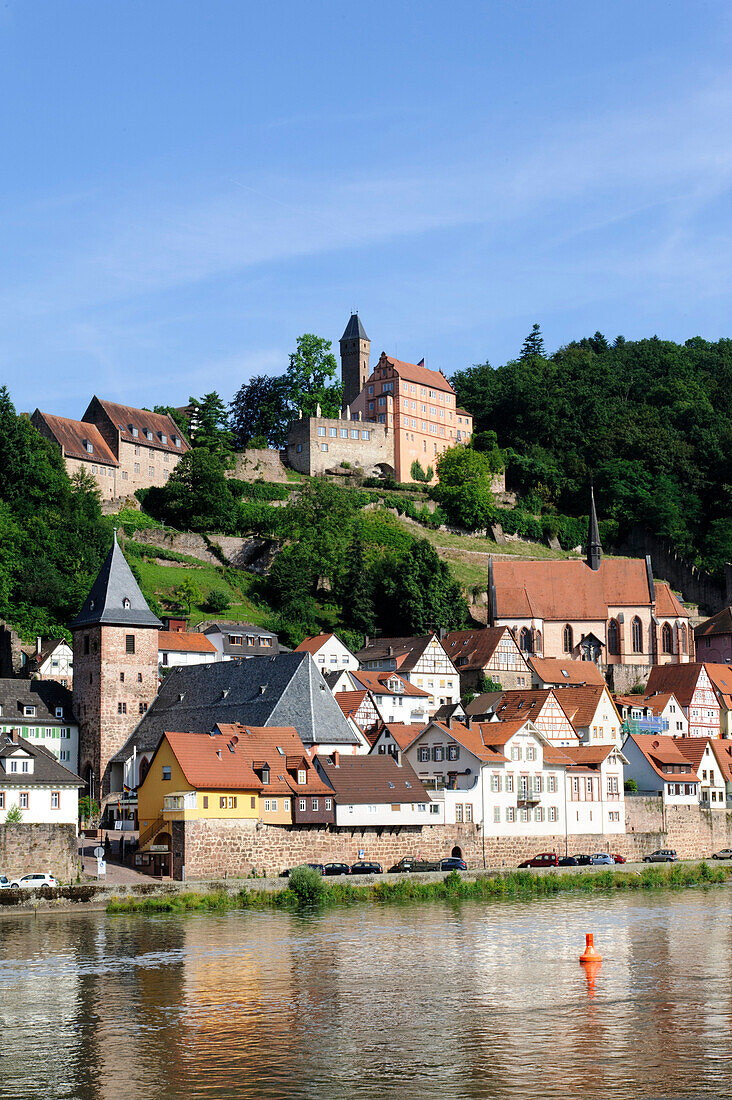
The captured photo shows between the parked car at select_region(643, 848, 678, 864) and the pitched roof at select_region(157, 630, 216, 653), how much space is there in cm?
3008

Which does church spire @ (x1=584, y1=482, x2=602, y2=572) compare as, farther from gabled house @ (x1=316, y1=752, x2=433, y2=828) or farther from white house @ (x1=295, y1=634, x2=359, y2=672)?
gabled house @ (x1=316, y1=752, x2=433, y2=828)

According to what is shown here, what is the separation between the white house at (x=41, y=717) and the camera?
6600 cm

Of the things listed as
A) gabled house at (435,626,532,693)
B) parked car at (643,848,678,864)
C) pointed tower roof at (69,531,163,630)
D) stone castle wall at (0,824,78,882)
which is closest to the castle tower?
gabled house at (435,626,532,693)

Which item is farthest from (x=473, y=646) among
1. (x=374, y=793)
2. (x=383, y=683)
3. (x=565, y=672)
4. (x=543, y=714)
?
(x=374, y=793)

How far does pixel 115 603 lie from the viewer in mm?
69688

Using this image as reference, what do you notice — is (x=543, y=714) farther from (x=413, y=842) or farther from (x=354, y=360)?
(x=354, y=360)

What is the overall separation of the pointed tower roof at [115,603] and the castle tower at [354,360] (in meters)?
72.5

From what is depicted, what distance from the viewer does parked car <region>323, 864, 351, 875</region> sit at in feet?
175

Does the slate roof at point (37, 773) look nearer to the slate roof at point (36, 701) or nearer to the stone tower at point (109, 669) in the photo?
the slate roof at point (36, 701)

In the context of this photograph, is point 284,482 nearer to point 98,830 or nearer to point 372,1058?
point 98,830

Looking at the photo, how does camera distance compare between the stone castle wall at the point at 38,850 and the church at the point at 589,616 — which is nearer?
the stone castle wall at the point at 38,850

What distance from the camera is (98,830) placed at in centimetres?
6216

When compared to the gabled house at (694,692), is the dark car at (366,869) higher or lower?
lower

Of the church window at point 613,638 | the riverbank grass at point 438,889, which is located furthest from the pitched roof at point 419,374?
the riverbank grass at point 438,889
